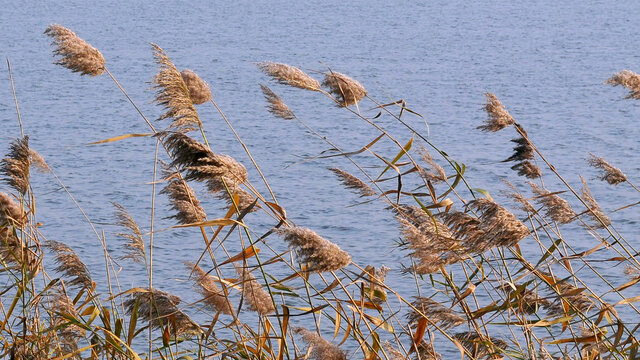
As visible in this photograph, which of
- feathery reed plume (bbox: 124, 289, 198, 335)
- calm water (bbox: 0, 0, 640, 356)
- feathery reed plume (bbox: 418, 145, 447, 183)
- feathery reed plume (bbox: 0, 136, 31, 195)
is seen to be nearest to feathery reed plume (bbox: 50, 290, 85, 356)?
feathery reed plume (bbox: 124, 289, 198, 335)

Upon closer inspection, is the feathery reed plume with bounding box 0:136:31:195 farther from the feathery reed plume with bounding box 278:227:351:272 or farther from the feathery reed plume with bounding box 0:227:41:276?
the feathery reed plume with bounding box 278:227:351:272

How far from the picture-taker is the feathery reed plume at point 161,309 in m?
2.62

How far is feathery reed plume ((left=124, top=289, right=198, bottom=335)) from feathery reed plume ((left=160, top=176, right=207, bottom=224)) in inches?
8.1

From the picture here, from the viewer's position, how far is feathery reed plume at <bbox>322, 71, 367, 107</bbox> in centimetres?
279

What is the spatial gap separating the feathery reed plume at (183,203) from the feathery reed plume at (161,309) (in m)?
0.21

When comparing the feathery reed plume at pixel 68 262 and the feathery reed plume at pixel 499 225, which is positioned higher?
the feathery reed plume at pixel 499 225

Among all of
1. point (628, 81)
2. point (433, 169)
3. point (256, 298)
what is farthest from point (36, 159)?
point (628, 81)

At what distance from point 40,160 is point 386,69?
379 inches

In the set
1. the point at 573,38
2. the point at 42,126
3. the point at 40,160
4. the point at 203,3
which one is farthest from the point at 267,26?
the point at 40,160

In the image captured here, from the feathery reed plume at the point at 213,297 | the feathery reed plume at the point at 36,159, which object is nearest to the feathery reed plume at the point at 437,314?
the feathery reed plume at the point at 213,297

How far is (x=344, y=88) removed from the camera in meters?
2.81

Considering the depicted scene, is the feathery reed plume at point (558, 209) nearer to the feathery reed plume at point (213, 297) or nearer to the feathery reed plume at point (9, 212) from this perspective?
the feathery reed plume at point (213, 297)

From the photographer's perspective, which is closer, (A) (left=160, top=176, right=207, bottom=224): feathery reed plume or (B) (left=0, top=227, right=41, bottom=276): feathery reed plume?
(A) (left=160, top=176, right=207, bottom=224): feathery reed plume

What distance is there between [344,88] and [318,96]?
8813mm
